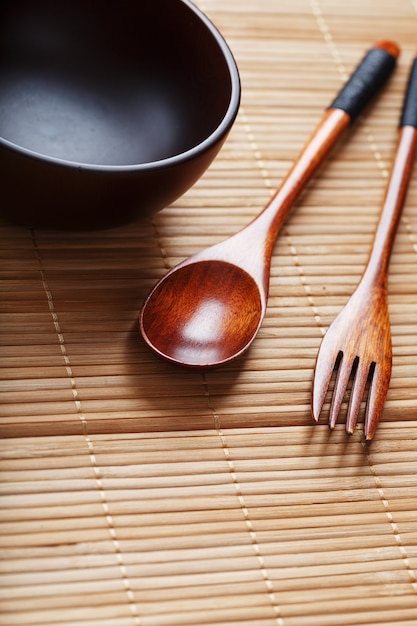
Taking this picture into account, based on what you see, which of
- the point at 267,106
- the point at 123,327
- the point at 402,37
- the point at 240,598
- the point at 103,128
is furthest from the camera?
the point at 402,37

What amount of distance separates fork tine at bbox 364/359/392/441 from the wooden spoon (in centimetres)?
12

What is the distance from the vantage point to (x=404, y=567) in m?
0.66

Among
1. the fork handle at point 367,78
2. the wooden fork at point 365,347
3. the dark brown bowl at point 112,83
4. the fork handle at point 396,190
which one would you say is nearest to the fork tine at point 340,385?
the wooden fork at point 365,347

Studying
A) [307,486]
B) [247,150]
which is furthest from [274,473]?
[247,150]

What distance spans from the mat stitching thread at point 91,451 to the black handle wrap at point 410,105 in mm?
457

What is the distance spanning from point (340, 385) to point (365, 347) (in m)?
0.05

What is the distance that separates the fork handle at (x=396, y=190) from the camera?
32.7 inches

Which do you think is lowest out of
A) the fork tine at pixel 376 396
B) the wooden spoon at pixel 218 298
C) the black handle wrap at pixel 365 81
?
the fork tine at pixel 376 396

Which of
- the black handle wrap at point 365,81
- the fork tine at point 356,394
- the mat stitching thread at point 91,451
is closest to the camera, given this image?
the mat stitching thread at point 91,451

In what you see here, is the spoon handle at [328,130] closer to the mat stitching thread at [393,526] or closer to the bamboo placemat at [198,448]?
the bamboo placemat at [198,448]

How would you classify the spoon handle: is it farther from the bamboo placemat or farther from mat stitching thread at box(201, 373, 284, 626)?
mat stitching thread at box(201, 373, 284, 626)

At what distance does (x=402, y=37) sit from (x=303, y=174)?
352mm

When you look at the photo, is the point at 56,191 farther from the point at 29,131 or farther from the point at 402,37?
the point at 402,37

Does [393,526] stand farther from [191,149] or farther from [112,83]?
[112,83]
